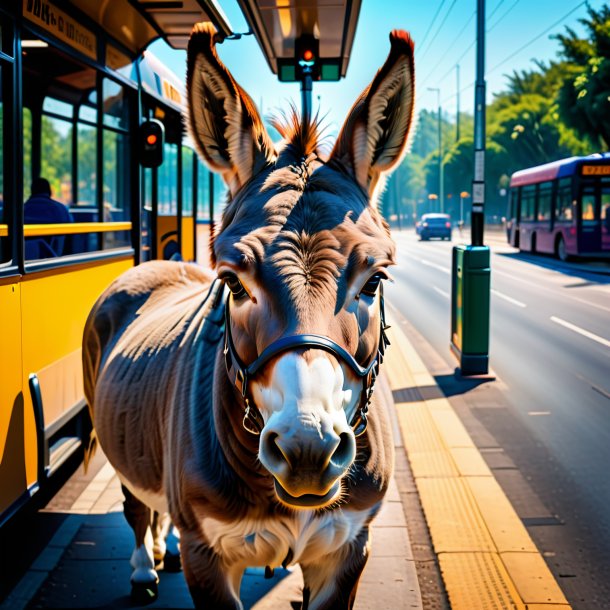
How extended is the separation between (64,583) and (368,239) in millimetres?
3008

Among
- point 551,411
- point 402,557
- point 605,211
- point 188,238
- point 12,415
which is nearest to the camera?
point 12,415

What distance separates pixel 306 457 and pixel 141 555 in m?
2.61

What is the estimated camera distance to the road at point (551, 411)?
5.00m

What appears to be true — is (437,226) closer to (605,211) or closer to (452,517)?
(605,211)

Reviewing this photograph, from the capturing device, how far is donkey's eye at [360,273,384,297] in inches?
93.4

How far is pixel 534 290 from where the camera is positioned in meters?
19.7

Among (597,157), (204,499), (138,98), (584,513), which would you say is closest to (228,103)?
(204,499)

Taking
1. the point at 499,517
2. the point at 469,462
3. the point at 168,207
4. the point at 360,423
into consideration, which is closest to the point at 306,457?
the point at 360,423

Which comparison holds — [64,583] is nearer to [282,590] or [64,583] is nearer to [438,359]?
[282,590]

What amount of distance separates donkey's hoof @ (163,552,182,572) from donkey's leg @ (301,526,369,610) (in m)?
1.86

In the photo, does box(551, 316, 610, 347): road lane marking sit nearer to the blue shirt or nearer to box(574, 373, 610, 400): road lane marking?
box(574, 373, 610, 400): road lane marking

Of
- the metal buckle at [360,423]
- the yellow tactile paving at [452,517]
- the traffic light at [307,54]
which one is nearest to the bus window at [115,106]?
the traffic light at [307,54]

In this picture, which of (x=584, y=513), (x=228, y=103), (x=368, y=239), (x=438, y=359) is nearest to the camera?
(x=368, y=239)

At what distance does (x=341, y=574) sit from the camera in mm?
2807
